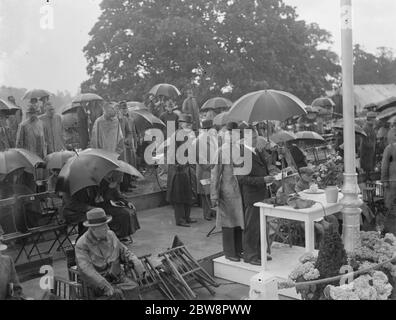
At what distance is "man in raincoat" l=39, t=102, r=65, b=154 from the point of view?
9766mm

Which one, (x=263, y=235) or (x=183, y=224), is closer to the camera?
A: (x=263, y=235)

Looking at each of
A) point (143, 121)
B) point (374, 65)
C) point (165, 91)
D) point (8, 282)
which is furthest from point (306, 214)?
point (374, 65)

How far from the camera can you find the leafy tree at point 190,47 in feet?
78.2

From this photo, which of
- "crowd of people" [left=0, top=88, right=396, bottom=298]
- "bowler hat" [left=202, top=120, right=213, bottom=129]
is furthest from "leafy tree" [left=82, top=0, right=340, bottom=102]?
"bowler hat" [left=202, top=120, right=213, bottom=129]

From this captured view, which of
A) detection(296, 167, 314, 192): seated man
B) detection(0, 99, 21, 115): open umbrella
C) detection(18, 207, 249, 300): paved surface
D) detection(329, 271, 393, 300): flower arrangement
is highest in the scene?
detection(0, 99, 21, 115): open umbrella

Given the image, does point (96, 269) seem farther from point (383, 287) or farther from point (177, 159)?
point (177, 159)

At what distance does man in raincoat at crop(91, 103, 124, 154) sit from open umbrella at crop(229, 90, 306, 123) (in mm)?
3401

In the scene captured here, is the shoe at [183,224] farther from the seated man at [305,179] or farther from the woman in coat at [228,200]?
the seated man at [305,179]

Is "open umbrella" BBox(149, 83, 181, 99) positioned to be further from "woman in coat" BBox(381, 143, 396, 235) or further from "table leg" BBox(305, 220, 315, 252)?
"table leg" BBox(305, 220, 315, 252)

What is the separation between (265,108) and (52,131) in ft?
16.2

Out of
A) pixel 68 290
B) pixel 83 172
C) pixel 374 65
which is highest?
pixel 374 65

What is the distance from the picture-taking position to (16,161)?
7.20m

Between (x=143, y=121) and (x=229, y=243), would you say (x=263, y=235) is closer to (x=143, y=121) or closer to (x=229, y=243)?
(x=229, y=243)

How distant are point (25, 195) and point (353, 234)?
4.92 meters
